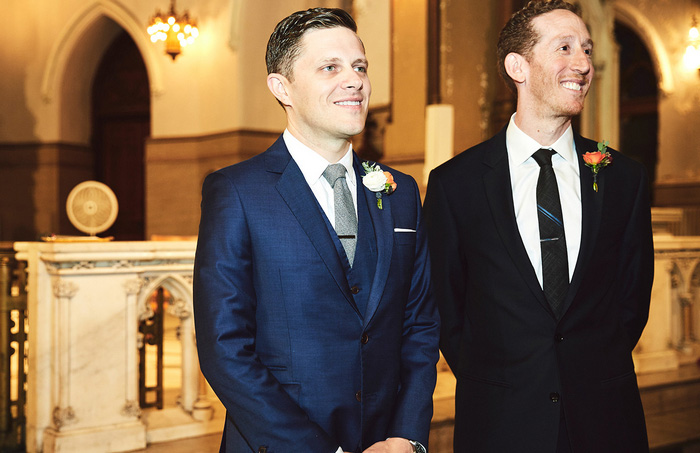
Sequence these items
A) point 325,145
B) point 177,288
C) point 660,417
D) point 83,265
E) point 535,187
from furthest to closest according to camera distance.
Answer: point 660,417 < point 177,288 < point 83,265 < point 535,187 < point 325,145

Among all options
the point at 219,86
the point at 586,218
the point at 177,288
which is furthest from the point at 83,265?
the point at 219,86

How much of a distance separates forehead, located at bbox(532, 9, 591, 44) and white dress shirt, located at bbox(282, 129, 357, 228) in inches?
28.6

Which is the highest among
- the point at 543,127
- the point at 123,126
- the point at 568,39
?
the point at 123,126

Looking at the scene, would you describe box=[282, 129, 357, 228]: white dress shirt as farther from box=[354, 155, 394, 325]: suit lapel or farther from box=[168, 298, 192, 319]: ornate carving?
box=[168, 298, 192, 319]: ornate carving

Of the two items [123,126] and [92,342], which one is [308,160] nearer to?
[92,342]

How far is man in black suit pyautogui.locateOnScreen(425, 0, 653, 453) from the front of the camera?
78.5 inches

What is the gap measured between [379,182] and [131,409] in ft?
8.20

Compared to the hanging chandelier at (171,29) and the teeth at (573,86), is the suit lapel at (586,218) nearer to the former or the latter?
the teeth at (573,86)

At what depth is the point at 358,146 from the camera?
384 inches

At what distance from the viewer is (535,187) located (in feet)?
6.93

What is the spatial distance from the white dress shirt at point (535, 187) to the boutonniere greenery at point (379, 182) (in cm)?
47

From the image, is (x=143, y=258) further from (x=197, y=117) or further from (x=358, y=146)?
(x=197, y=117)

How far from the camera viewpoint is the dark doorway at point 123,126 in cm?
1265

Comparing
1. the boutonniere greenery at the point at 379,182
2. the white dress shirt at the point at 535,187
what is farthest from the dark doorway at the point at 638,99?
the boutonniere greenery at the point at 379,182
